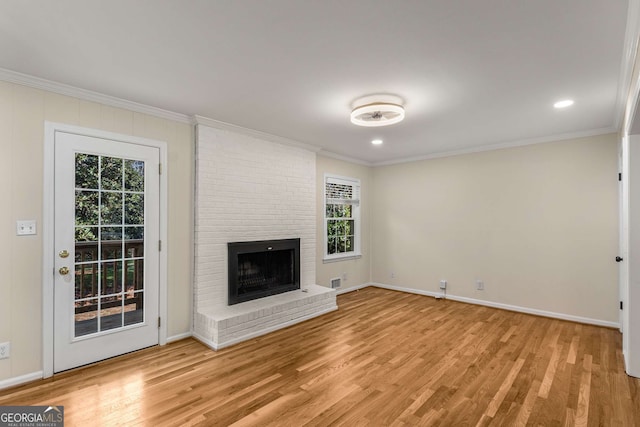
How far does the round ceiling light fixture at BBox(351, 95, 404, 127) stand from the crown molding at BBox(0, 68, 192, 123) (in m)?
1.99

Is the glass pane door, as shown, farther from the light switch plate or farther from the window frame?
the window frame

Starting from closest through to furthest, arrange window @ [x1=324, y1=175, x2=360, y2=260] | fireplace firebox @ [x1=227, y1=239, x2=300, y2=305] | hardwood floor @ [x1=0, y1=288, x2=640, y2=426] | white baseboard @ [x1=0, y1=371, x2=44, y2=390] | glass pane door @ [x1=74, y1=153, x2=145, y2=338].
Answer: hardwood floor @ [x1=0, y1=288, x2=640, y2=426]
white baseboard @ [x1=0, y1=371, x2=44, y2=390]
glass pane door @ [x1=74, y1=153, x2=145, y2=338]
fireplace firebox @ [x1=227, y1=239, x2=300, y2=305]
window @ [x1=324, y1=175, x2=360, y2=260]

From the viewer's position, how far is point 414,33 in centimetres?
203

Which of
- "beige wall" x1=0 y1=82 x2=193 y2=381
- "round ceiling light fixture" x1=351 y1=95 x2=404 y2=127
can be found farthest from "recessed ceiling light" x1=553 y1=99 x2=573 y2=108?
"beige wall" x1=0 y1=82 x2=193 y2=381

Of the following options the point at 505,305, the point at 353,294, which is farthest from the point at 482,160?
the point at 353,294

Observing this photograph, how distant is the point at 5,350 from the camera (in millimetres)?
2547

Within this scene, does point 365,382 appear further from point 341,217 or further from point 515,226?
point 341,217

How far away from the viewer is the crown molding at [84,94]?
2.56 metres

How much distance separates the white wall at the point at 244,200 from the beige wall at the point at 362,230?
0.37 metres

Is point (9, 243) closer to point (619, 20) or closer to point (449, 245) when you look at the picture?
point (619, 20)

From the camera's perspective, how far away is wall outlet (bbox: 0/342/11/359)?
253 cm

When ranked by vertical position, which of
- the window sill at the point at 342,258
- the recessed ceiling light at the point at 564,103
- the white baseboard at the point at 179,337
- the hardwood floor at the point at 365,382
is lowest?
the hardwood floor at the point at 365,382

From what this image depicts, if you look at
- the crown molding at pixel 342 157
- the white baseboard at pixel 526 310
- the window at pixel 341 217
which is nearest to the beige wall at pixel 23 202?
the crown molding at pixel 342 157

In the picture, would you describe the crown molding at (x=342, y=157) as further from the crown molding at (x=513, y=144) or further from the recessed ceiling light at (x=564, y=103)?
the recessed ceiling light at (x=564, y=103)
